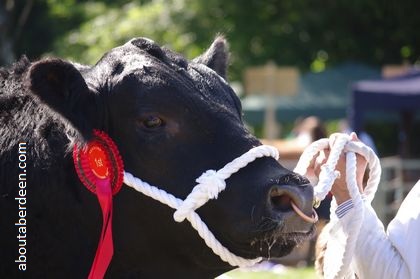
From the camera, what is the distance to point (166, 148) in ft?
11.6

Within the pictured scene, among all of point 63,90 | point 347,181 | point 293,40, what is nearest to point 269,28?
point 293,40

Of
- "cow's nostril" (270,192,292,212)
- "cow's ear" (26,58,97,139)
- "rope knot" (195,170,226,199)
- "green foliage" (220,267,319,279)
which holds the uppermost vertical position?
"cow's ear" (26,58,97,139)

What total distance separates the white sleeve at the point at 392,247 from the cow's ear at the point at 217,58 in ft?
3.18

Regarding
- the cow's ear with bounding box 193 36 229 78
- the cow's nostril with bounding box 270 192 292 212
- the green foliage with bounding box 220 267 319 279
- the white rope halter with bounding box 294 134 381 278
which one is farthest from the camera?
the green foliage with bounding box 220 267 319 279

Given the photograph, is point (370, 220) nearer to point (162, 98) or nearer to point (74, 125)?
point (162, 98)

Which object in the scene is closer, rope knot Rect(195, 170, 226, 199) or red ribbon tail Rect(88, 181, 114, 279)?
rope knot Rect(195, 170, 226, 199)

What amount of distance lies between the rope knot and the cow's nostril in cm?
22

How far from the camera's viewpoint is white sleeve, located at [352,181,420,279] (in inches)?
151

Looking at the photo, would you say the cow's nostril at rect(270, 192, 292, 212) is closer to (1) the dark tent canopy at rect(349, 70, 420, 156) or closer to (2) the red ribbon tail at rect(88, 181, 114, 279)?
(2) the red ribbon tail at rect(88, 181, 114, 279)

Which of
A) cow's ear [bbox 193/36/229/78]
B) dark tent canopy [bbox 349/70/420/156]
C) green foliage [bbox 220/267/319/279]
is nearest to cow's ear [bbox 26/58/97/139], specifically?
cow's ear [bbox 193/36/229/78]

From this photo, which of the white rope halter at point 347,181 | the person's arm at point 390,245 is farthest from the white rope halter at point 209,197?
the person's arm at point 390,245

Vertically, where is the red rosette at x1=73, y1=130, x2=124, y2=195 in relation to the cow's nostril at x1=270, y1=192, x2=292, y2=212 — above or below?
above

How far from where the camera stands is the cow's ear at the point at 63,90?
3.56 meters

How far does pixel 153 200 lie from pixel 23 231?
596mm
